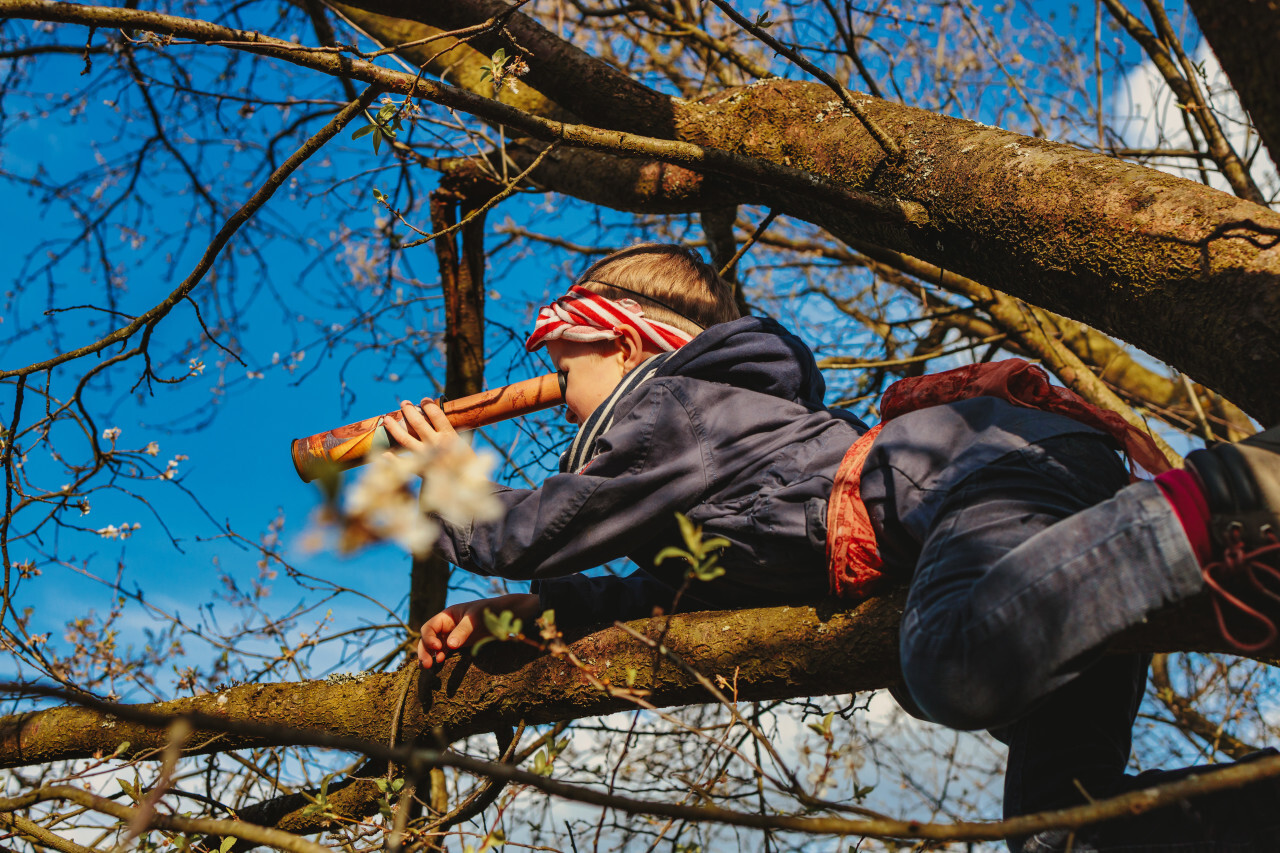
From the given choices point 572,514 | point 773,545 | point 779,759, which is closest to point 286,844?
point 779,759

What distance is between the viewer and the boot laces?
3.33 ft

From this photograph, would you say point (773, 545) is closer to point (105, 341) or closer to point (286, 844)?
point (286, 844)

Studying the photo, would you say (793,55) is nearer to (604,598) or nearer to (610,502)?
(610,502)

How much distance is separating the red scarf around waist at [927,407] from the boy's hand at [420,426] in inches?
32.0

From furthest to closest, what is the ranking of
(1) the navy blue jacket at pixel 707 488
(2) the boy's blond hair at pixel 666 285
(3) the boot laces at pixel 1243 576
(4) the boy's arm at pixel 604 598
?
Answer: 1. (2) the boy's blond hair at pixel 666 285
2. (4) the boy's arm at pixel 604 598
3. (1) the navy blue jacket at pixel 707 488
4. (3) the boot laces at pixel 1243 576

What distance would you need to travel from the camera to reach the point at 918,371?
375 centimetres

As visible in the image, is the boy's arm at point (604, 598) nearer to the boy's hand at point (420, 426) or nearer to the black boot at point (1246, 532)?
the boy's hand at point (420, 426)

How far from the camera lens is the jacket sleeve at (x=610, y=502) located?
62.4 inches

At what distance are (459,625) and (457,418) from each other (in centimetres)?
52

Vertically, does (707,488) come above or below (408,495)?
above

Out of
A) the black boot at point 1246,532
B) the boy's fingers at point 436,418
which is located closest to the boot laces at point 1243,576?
the black boot at point 1246,532

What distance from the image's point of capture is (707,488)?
1630 millimetres

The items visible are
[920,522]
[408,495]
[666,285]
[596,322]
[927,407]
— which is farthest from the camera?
[666,285]

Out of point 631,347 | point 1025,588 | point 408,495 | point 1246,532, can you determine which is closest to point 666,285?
point 631,347
